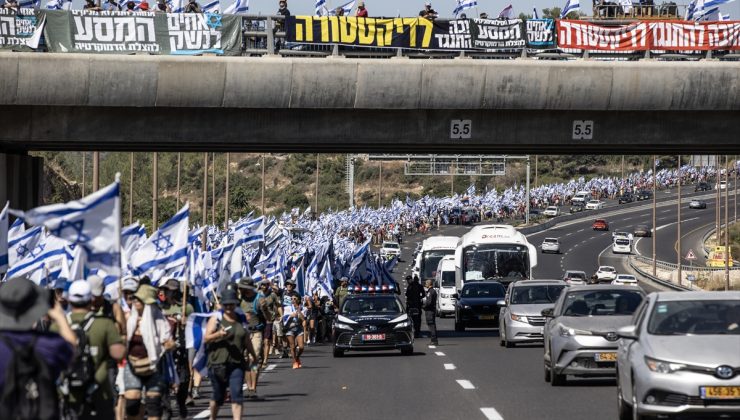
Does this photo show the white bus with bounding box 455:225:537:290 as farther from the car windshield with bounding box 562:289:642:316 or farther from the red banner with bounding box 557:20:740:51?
the car windshield with bounding box 562:289:642:316

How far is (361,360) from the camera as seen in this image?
1136 inches

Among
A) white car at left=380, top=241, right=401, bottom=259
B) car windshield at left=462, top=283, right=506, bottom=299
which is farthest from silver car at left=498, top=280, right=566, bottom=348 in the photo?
white car at left=380, top=241, right=401, bottom=259

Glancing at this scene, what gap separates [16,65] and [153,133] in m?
3.12

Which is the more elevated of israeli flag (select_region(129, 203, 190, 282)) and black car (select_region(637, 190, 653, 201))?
israeli flag (select_region(129, 203, 190, 282))

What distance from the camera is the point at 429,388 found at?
2080 cm

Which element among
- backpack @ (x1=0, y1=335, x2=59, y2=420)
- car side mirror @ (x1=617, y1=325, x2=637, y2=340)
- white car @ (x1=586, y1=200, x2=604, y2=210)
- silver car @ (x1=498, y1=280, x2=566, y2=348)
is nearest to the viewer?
backpack @ (x1=0, y1=335, x2=59, y2=420)

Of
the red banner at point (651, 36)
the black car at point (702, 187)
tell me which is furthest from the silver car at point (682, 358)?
the black car at point (702, 187)

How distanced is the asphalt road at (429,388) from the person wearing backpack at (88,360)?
5485 millimetres

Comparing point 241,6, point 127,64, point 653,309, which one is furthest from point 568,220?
point 653,309

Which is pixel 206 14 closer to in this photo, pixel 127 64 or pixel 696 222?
pixel 127 64

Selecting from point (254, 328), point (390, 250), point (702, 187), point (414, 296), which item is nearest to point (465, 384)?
point (254, 328)

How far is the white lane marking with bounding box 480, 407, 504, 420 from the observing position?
16.1 metres

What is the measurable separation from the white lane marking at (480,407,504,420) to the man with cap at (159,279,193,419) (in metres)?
3.46

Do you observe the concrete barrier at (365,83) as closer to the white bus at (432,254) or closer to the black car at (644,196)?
the white bus at (432,254)
